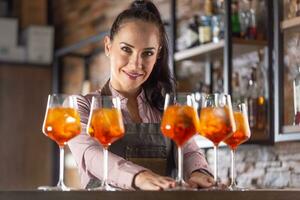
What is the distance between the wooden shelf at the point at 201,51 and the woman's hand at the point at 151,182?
175 cm

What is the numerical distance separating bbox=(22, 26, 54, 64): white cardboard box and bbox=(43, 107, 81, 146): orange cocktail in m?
4.04

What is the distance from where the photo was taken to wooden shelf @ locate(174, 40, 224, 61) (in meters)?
3.36

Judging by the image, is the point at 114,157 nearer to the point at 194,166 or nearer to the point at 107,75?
the point at 194,166

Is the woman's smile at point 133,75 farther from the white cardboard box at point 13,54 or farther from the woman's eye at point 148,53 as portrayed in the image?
the white cardboard box at point 13,54

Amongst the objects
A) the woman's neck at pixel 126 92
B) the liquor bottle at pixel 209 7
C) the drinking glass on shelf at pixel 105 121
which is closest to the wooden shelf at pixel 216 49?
the liquor bottle at pixel 209 7

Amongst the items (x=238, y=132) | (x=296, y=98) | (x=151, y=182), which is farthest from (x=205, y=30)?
Answer: (x=151, y=182)

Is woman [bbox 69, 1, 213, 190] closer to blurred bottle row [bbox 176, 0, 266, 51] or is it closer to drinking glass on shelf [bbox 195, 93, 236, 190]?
drinking glass on shelf [bbox 195, 93, 236, 190]

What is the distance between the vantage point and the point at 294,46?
2.88 metres

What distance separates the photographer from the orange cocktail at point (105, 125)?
5.67 ft

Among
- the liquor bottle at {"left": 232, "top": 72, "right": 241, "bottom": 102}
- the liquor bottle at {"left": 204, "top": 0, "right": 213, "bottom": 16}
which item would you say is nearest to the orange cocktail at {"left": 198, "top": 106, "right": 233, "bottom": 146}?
the liquor bottle at {"left": 232, "top": 72, "right": 241, "bottom": 102}

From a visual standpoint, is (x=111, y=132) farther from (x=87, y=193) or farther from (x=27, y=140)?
(x=27, y=140)

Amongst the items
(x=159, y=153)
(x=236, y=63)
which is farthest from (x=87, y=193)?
(x=236, y=63)

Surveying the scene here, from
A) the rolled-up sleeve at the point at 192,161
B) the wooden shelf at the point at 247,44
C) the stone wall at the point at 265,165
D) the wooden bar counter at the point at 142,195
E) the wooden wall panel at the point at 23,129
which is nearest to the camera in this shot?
the wooden bar counter at the point at 142,195

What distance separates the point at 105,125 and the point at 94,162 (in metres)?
0.21
